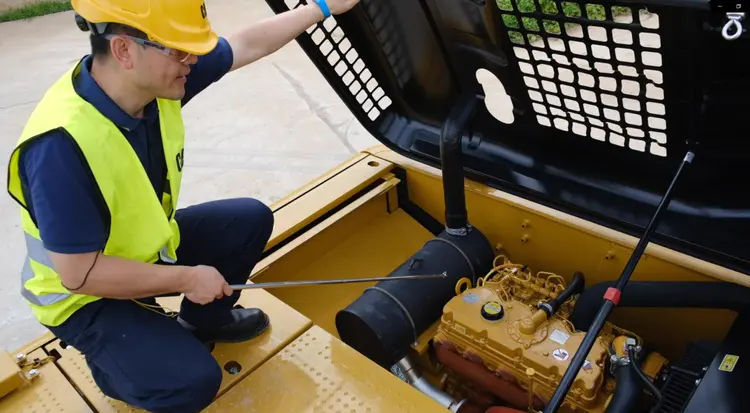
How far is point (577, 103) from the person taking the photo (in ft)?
5.92

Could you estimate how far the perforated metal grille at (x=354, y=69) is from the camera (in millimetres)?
1872

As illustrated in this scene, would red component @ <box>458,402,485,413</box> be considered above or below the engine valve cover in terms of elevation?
below

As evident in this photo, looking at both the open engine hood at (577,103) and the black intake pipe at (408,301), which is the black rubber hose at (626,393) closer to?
the open engine hood at (577,103)

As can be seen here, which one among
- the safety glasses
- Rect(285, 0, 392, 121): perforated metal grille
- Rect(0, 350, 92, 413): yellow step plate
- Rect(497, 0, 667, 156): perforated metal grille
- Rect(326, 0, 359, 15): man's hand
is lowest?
Rect(0, 350, 92, 413): yellow step plate

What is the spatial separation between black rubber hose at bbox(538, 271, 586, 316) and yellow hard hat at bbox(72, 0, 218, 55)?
1.08 metres

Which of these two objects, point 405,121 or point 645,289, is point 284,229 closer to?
point 405,121

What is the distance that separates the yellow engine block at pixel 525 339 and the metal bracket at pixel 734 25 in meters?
0.80

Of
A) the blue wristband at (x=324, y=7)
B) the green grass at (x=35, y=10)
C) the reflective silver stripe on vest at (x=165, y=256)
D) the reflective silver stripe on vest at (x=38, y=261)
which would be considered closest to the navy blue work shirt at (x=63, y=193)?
the reflective silver stripe on vest at (x=38, y=261)

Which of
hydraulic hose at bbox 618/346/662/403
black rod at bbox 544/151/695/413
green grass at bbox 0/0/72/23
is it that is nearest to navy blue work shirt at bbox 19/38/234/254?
black rod at bbox 544/151/695/413

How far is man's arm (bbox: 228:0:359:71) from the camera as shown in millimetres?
1716

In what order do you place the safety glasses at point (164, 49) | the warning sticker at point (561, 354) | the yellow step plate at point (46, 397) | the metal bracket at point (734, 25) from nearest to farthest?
the metal bracket at point (734, 25) → the safety glasses at point (164, 49) → the yellow step plate at point (46, 397) → the warning sticker at point (561, 354)

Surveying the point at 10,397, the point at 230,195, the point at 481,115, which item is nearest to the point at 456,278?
the point at 481,115

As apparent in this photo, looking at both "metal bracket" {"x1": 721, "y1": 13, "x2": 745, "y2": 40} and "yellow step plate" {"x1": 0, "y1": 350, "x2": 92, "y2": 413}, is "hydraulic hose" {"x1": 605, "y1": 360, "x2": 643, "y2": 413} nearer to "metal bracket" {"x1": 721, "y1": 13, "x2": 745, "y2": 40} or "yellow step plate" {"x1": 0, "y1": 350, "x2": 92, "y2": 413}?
"metal bracket" {"x1": 721, "y1": 13, "x2": 745, "y2": 40}

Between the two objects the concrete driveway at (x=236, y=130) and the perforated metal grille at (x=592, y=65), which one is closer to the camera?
the perforated metal grille at (x=592, y=65)
